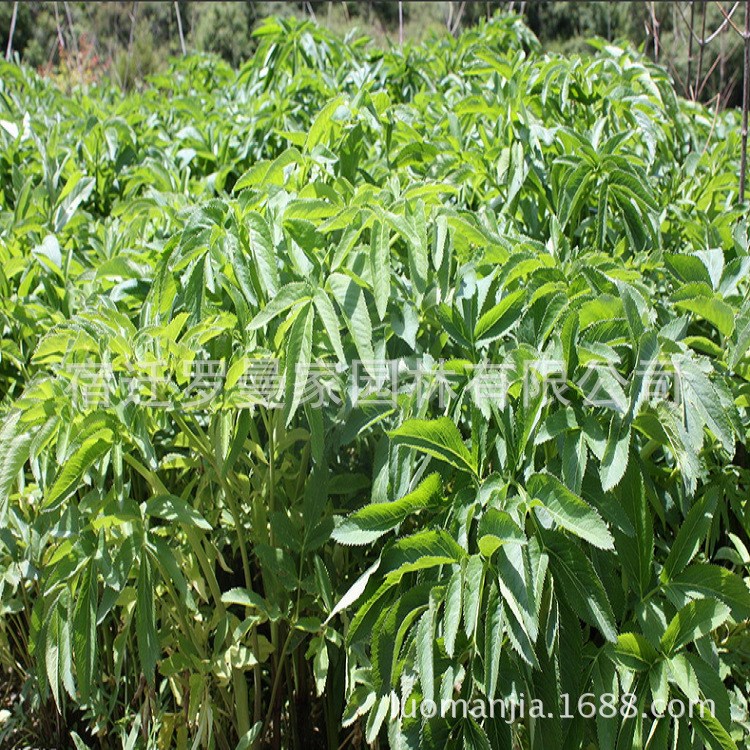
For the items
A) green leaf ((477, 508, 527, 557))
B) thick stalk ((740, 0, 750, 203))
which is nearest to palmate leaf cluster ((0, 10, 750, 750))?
green leaf ((477, 508, 527, 557))

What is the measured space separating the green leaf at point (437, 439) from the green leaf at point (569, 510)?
108 mm

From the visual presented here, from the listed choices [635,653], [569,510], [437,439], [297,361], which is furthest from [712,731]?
[297,361]

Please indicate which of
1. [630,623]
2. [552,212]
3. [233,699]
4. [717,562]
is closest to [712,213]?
[552,212]

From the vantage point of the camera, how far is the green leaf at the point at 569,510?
3.84 ft

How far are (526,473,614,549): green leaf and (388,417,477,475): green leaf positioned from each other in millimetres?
108

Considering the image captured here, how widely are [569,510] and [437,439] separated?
0.69 ft

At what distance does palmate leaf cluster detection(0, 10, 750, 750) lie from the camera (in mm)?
1259

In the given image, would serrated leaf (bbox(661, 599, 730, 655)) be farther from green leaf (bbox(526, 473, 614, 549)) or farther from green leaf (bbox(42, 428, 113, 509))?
green leaf (bbox(42, 428, 113, 509))

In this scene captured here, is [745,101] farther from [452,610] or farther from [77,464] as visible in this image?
[77,464]

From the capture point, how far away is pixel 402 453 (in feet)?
4.62

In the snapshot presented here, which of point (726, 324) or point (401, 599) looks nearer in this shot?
point (401, 599)

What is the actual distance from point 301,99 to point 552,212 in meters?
1.27

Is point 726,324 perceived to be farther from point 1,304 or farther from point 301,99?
point 301,99

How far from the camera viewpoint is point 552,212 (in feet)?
6.26
